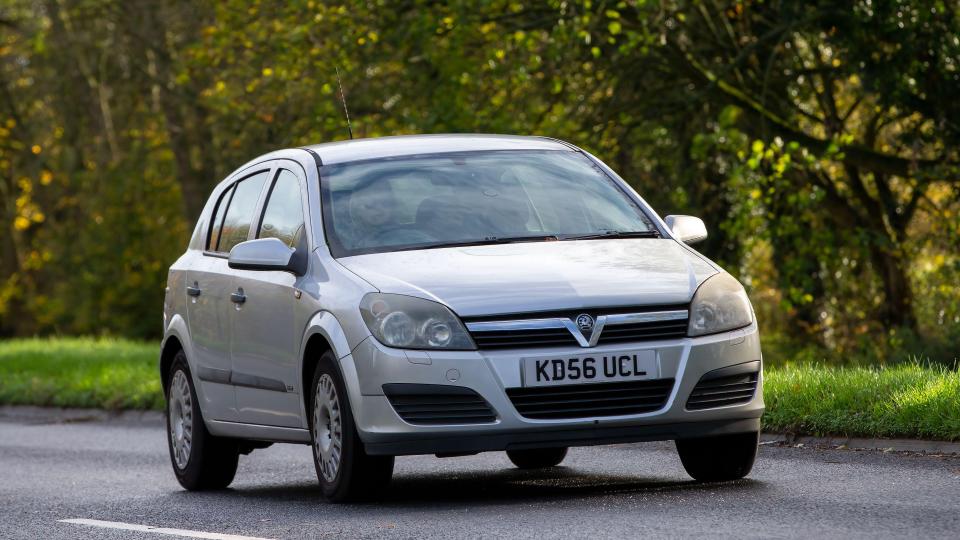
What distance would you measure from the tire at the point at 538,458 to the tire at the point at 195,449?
1.65 m

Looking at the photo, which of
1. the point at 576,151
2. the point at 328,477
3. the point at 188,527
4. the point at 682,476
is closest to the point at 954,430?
the point at 682,476

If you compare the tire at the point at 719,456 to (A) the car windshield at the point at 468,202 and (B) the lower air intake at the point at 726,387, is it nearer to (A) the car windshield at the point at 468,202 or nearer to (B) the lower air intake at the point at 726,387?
(B) the lower air intake at the point at 726,387

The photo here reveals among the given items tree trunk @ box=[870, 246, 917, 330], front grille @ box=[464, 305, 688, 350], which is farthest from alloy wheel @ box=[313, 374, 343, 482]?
tree trunk @ box=[870, 246, 917, 330]

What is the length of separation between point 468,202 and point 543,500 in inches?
62.0

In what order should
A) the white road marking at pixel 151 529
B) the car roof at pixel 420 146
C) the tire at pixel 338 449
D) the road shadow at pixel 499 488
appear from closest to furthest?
the white road marking at pixel 151 529, the tire at pixel 338 449, the road shadow at pixel 499 488, the car roof at pixel 420 146

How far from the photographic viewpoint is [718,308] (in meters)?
8.06

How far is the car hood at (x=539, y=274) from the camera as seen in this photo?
25.6ft

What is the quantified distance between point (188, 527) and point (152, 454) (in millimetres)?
5736

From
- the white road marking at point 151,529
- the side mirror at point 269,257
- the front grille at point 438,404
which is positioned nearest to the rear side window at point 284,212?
the side mirror at point 269,257

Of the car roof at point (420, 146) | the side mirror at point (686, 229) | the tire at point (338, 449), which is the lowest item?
the tire at point (338, 449)

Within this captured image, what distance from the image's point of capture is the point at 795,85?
20.8m

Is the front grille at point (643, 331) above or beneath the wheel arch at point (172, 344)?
above

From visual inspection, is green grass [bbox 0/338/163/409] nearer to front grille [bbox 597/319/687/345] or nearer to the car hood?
the car hood

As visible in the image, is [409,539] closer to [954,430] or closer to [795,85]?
[954,430]
